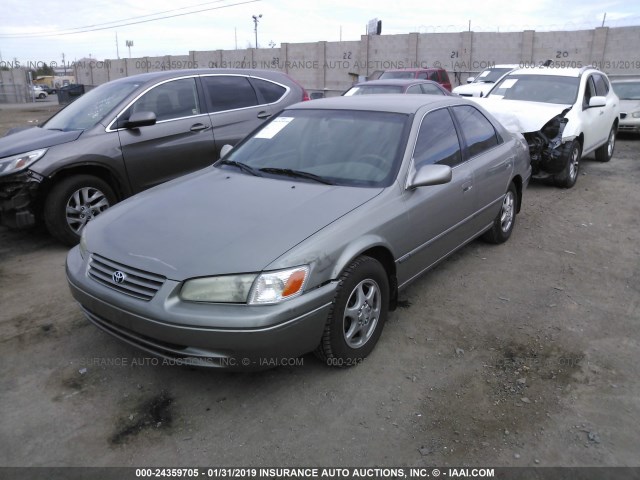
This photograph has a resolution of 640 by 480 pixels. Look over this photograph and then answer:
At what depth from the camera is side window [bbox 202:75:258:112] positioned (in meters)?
6.39

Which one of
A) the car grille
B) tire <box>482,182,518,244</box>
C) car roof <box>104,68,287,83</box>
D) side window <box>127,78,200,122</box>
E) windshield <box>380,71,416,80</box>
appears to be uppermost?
windshield <box>380,71,416,80</box>

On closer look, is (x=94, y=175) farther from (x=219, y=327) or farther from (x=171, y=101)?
(x=219, y=327)

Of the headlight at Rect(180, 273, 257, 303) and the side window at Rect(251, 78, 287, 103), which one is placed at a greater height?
the side window at Rect(251, 78, 287, 103)

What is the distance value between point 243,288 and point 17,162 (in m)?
3.62

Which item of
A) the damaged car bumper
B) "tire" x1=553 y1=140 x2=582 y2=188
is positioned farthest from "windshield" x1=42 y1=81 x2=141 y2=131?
"tire" x1=553 y1=140 x2=582 y2=188

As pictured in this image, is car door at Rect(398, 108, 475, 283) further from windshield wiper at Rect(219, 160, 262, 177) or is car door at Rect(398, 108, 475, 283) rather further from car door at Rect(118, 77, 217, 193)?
car door at Rect(118, 77, 217, 193)

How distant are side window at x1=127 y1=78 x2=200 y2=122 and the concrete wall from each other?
16358mm

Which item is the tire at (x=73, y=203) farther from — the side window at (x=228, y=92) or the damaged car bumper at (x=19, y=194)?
the side window at (x=228, y=92)

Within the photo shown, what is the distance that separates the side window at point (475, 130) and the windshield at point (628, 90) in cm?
1064

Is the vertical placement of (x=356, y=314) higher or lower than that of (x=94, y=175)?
lower

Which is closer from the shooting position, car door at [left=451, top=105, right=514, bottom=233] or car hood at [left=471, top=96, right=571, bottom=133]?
car door at [left=451, top=105, right=514, bottom=233]

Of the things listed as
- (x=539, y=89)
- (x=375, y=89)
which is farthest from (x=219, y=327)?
(x=375, y=89)

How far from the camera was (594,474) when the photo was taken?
2473mm

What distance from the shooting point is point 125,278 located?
9.47 feet
